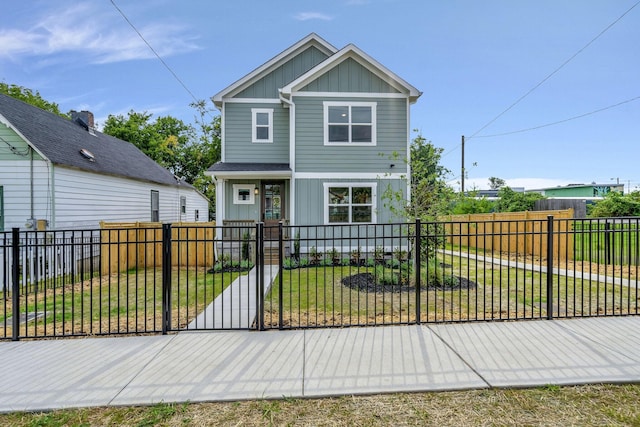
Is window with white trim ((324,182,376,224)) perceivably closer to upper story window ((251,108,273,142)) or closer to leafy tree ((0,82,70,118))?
upper story window ((251,108,273,142))

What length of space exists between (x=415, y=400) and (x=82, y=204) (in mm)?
11962

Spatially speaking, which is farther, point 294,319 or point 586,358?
point 294,319

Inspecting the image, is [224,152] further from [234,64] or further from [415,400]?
[415,400]

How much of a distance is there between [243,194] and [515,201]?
1491cm

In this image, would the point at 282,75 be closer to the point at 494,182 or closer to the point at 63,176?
the point at 63,176

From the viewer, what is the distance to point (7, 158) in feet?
30.3

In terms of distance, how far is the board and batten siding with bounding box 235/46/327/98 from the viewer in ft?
40.6

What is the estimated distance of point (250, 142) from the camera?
12.3 metres

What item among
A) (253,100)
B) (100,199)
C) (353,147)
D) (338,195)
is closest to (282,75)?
(253,100)

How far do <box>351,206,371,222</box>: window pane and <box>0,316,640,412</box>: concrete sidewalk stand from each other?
6.91 metres

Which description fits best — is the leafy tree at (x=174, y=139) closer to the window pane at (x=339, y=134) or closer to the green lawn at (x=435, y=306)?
the window pane at (x=339, y=134)

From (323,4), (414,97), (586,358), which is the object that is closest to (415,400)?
(586,358)

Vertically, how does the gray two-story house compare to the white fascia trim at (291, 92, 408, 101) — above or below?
below

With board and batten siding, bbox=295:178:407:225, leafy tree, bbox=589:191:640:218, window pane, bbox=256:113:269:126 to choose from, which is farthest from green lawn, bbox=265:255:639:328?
leafy tree, bbox=589:191:640:218
